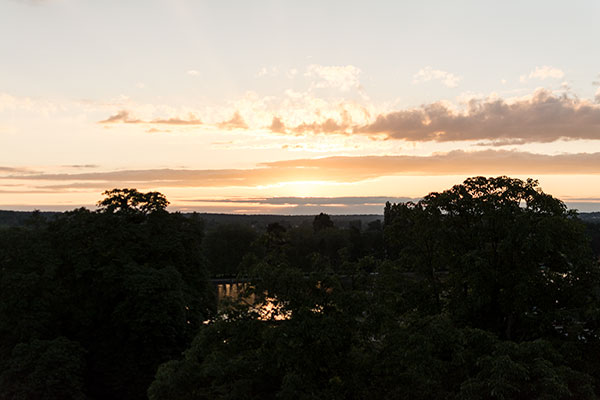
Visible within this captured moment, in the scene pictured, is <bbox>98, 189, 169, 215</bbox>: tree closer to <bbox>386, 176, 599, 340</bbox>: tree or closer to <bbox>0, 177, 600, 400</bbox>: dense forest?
<bbox>0, 177, 600, 400</bbox>: dense forest

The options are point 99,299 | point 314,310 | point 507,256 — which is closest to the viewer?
point 314,310

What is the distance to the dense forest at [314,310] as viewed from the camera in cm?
1908

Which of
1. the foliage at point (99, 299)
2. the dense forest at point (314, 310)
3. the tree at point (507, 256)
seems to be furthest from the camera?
the foliage at point (99, 299)

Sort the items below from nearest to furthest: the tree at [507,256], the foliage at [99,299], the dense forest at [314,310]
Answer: the dense forest at [314,310] < the tree at [507,256] < the foliage at [99,299]

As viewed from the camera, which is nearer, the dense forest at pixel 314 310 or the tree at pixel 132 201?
the dense forest at pixel 314 310

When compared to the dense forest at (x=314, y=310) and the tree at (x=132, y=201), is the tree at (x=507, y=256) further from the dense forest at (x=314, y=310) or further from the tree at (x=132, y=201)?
the tree at (x=132, y=201)

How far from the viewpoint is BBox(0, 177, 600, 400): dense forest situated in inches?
751

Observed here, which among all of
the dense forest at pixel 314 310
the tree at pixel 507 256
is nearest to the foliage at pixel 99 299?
the dense forest at pixel 314 310

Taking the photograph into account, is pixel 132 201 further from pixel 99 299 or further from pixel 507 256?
pixel 507 256

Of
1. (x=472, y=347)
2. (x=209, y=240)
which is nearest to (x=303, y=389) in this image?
(x=472, y=347)

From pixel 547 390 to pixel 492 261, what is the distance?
33.2ft

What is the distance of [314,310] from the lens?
65.1ft

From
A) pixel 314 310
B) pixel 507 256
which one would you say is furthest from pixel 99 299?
pixel 507 256

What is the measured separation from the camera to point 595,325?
977 inches
